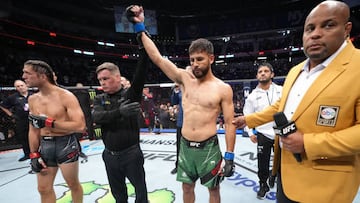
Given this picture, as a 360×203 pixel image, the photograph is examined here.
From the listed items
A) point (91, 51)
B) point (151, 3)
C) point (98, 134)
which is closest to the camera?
point (98, 134)

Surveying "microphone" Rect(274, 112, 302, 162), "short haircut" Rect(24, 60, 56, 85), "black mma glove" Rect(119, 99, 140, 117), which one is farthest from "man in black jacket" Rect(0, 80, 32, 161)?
"microphone" Rect(274, 112, 302, 162)

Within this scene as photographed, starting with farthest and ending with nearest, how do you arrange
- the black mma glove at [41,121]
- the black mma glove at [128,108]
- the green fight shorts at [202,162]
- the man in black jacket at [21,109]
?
the man in black jacket at [21,109] < the black mma glove at [41,121] < the green fight shorts at [202,162] < the black mma glove at [128,108]

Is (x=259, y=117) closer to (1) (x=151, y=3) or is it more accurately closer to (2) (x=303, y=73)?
A: (2) (x=303, y=73)

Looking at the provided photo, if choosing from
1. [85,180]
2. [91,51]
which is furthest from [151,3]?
Answer: [85,180]

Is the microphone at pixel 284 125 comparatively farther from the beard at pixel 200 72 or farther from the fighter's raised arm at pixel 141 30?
the fighter's raised arm at pixel 141 30

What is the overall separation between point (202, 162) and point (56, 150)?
1.41 meters

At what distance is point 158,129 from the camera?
741cm

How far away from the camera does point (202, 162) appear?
1.92 m

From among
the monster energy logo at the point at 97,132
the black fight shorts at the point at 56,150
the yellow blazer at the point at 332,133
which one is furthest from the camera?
the monster energy logo at the point at 97,132

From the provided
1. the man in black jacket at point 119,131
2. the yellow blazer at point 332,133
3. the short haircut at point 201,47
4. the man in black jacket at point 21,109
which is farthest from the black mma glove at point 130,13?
the man in black jacket at point 21,109

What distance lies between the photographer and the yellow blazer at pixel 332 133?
0.94m

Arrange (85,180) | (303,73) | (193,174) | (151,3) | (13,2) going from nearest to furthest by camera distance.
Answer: (303,73) → (193,174) → (85,180) → (13,2) → (151,3)

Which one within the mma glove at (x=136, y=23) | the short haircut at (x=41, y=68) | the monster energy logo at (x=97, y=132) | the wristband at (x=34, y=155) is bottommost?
the monster energy logo at (x=97, y=132)

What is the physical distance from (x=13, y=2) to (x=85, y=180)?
49.7 ft
